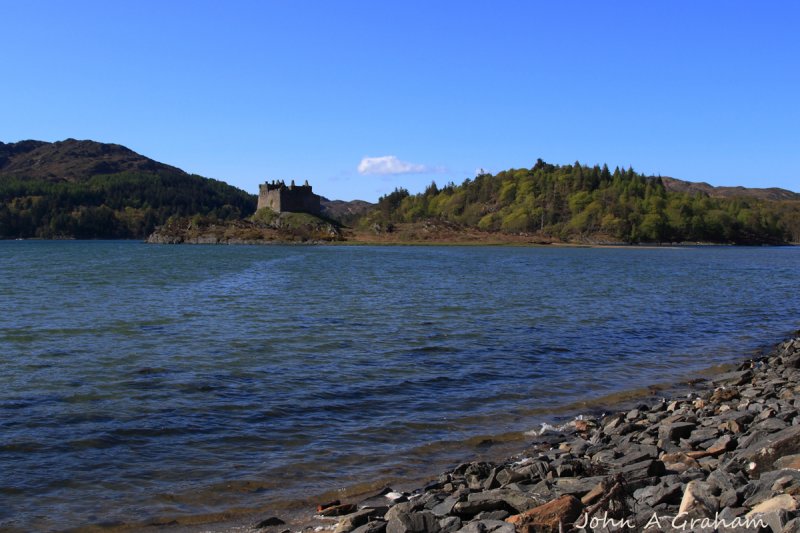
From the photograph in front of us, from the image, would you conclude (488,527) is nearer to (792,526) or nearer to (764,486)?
(792,526)

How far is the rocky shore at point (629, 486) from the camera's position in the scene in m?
7.40

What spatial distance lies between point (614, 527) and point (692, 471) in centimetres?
262

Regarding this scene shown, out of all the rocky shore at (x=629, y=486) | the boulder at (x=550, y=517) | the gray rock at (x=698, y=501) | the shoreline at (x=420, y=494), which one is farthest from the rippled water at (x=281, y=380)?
the gray rock at (x=698, y=501)

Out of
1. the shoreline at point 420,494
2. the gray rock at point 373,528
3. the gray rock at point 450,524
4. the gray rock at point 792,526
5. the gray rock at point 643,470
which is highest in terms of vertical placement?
the gray rock at point 792,526

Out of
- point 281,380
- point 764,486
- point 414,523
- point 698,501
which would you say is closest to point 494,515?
point 414,523

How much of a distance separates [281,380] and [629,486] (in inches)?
462

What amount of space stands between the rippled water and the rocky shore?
5.89ft

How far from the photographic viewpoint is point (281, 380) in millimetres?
18703

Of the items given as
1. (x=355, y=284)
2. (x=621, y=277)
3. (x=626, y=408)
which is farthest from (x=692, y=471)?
(x=621, y=277)

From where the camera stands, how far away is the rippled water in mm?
11688

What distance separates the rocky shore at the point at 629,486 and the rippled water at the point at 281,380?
1.79 meters

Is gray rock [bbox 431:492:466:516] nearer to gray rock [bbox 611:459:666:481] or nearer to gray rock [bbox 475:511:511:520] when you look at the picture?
gray rock [bbox 475:511:511:520]

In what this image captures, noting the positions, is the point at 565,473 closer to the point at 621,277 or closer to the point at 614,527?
the point at 614,527

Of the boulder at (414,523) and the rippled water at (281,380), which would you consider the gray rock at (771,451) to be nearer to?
the boulder at (414,523)
